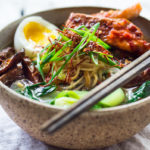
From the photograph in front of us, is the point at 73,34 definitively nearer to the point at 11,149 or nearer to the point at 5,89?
the point at 5,89

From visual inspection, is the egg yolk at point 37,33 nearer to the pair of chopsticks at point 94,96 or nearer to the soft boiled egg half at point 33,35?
the soft boiled egg half at point 33,35

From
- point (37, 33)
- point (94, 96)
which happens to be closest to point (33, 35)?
point (37, 33)

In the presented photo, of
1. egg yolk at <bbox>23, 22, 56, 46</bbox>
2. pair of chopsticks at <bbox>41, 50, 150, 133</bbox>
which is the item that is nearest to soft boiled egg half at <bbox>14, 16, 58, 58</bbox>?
egg yolk at <bbox>23, 22, 56, 46</bbox>

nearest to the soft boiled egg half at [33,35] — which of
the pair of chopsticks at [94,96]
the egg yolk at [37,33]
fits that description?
the egg yolk at [37,33]

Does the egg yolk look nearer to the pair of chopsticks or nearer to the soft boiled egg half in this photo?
the soft boiled egg half

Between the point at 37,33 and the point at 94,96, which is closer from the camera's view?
the point at 94,96

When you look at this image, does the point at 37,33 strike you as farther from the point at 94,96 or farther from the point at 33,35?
the point at 94,96
